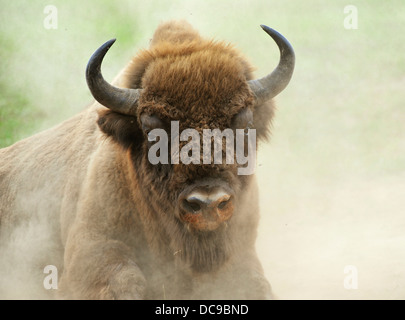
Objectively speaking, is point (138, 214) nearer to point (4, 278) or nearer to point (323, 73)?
point (4, 278)

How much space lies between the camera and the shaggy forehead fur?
14.8 ft

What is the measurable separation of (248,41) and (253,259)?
8.79 meters

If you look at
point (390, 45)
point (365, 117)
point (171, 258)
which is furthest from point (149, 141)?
point (390, 45)

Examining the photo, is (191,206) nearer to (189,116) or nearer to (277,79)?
(189,116)

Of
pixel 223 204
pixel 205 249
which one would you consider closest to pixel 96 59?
pixel 223 204

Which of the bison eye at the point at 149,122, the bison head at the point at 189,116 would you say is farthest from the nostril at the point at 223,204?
the bison eye at the point at 149,122

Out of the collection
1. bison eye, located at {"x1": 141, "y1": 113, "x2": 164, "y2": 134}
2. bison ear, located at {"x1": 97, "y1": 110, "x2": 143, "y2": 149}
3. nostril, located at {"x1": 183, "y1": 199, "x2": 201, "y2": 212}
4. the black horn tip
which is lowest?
nostril, located at {"x1": 183, "y1": 199, "x2": 201, "y2": 212}

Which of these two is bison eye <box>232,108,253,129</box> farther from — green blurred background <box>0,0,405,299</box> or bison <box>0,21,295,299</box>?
green blurred background <box>0,0,405,299</box>

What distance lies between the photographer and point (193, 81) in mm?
4602

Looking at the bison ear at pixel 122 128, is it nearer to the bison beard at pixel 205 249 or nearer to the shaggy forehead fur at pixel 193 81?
the shaggy forehead fur at pixel 193 81

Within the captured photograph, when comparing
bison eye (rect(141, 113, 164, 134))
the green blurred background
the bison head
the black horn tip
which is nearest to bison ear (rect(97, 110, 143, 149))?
the bison head

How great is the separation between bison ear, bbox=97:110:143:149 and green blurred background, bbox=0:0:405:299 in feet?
13.8

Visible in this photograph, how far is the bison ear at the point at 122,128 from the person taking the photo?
16.3 feet
